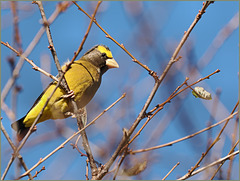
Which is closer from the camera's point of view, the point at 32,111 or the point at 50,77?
the point at 50,77

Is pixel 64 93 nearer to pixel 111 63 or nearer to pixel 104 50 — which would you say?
pixel 111 63

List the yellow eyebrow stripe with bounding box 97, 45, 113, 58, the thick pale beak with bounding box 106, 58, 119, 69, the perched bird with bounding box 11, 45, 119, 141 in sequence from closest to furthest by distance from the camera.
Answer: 1. the perched bird with bounding box 11, 45, 119, 141
2. the thick pale beak with bounding box 106, 58, 119, 69
3. the yellow eyebrow stripe with bounding box 97, 45, 113, 58

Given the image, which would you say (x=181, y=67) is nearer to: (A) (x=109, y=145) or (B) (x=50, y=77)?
(A) (x=109, y=145)

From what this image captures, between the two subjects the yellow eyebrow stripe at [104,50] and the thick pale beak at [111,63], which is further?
the yellow eyebrow stripe at [104,50]

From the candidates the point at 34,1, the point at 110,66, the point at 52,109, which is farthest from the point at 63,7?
the point at 110,66

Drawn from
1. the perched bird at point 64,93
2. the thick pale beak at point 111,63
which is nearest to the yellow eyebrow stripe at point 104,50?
the thick pale beak at point 111,63

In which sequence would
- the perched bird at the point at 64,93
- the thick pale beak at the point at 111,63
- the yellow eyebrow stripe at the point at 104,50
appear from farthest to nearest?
the yellow eyebrow stripe at the point at 104,50
the thick pale beak at the point at 111,63
the perched bird at the point at 64,93

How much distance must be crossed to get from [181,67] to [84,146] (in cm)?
109

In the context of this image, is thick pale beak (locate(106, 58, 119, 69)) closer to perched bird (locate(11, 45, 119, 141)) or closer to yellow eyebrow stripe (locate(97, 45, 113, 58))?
perched bird (locate(11, 45, 119, 141))

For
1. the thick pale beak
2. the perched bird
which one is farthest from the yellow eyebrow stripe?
the perched bird

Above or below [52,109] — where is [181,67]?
below

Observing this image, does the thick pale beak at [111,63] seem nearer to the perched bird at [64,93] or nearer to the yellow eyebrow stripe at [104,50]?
the perched bird at [64,93]

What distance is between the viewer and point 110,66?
479 cm

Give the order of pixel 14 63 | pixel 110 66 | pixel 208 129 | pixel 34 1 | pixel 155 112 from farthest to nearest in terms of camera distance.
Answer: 1. pixel 110 66
2. pixel 34 1
3. pixel 155 112
4. pixel 208 129
5. pixel 14 63
